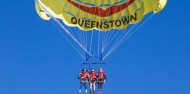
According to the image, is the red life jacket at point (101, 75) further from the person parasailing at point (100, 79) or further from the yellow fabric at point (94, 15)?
the yellow fabric at point (94, 15)

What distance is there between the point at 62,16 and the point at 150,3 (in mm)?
5660

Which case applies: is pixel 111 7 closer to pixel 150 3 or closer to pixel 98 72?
pixel 150 3

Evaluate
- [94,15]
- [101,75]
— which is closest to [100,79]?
[101,75]

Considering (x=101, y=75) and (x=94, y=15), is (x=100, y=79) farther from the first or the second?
(x=94, y=15)

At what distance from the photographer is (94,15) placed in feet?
143

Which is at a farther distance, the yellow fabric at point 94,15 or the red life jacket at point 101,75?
the yellow fabric at point 94,15

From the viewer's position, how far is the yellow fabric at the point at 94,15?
42.2 m

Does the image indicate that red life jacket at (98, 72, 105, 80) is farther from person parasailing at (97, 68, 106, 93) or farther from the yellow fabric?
the yellow fabric

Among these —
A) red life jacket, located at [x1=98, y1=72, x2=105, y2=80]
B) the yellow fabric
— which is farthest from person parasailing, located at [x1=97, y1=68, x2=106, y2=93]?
the yellow fabric

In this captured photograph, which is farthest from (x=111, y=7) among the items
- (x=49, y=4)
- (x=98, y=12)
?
(x=49, y=4)

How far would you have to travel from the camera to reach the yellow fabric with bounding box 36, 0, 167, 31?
42219 millimetres

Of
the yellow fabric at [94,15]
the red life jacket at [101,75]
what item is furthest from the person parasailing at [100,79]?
the yellow fabric at [94,15]

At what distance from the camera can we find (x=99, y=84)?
40.0 meters

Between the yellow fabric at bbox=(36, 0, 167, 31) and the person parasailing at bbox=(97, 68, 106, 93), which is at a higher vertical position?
the yellow fabric at bbox=(36, 0, 167, 31)
